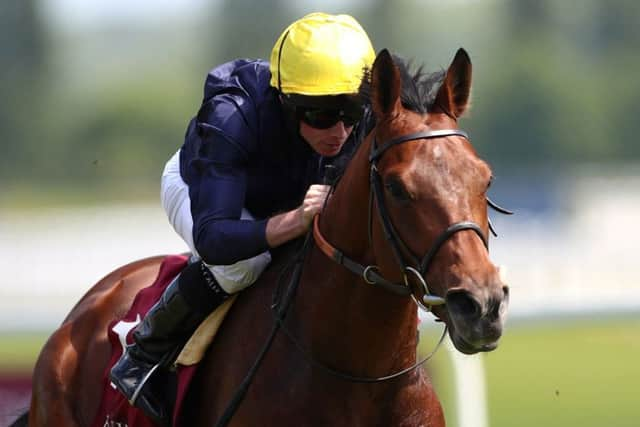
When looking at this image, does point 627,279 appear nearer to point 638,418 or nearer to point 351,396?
point 638,418

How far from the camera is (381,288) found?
481 cm

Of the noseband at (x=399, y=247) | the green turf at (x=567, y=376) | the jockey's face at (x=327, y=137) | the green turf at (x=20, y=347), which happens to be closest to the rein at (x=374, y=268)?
the noseband at (x=399, y=247)

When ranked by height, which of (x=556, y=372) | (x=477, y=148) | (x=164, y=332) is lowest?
(x=477, y=148)

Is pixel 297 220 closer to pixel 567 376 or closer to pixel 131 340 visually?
pixel 131 340

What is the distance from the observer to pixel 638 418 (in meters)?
10.2

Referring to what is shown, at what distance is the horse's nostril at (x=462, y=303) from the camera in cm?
413

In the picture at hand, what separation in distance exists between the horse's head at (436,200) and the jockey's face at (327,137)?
49 centimetres

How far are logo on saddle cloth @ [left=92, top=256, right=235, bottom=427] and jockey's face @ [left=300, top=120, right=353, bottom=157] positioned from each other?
2.46 ft

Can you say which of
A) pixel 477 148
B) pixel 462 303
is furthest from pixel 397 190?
pixel 477 148

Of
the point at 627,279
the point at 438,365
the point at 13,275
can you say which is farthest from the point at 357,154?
the point at 13,275

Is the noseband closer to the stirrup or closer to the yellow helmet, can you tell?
the yellow helmet

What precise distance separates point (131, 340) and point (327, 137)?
1.41 m

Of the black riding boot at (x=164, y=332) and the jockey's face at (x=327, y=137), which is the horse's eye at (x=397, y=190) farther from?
the black riding boot at (x=164, y=332)

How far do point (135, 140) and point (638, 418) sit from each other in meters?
46.2
